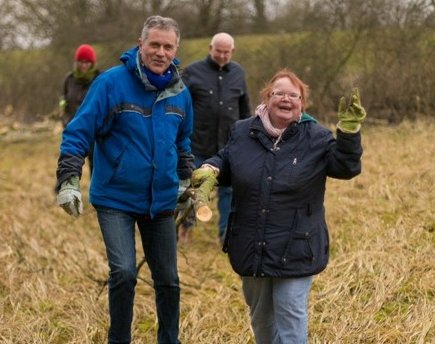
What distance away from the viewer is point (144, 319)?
15.1 ft

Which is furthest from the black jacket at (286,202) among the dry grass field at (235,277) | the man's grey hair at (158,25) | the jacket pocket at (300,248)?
the dry grass field at (235,277)

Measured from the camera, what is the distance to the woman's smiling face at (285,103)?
10.3 feet

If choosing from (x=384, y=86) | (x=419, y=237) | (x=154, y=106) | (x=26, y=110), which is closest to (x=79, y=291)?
(x=154, y=106)

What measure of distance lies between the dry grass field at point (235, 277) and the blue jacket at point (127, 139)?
1.11 metres

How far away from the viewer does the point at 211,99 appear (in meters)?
5.92

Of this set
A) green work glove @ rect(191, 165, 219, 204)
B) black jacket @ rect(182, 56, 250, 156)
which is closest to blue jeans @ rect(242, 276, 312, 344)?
green work glove @ rect(191, 165, 219, 204)

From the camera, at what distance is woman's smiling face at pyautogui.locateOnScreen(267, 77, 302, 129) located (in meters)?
3.14

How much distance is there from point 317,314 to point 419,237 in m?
1.39

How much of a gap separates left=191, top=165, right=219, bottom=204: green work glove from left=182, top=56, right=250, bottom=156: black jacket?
2639mm

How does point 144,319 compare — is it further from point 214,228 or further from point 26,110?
point 26,110

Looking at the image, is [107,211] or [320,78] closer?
[107,211]

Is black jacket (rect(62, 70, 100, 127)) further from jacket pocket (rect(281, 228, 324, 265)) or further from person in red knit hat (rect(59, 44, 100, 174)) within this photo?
jacket pocket (rect(281, 228, 324, 265))

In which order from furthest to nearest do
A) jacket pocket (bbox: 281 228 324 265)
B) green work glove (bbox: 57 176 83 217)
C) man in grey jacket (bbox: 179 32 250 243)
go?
1. man in grey jacket (bbox: 179 32 250 243)
2. green work glove (bbox: 57 176 83 217)
3. jacket pocket (bbox: 281 228 324 265)

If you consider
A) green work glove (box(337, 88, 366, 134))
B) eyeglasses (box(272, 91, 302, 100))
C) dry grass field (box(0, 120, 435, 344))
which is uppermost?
eyeglasses (box(272, 91, 302, 100))
